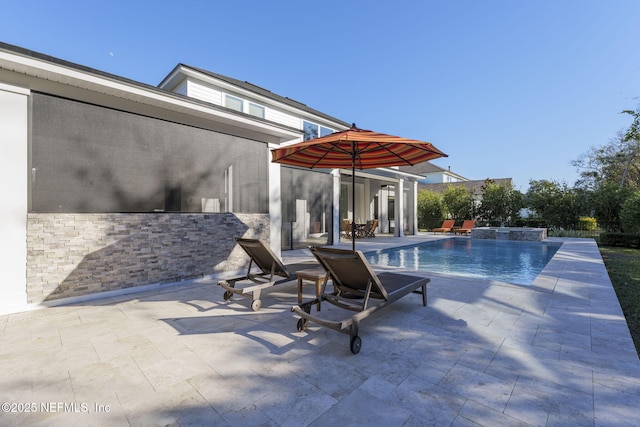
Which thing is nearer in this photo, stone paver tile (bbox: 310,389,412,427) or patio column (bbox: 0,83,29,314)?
stone paver tile (bbox: 310,389,412,427)

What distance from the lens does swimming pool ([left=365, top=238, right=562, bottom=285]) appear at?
324 inches

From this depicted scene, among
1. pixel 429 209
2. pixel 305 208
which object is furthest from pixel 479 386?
pixel 429 209

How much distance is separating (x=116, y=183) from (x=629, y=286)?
35.3ft

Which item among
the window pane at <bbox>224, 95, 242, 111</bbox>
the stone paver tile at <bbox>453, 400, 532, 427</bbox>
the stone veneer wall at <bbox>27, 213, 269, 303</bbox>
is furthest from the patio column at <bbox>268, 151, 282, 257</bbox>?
the stone paver tile at <bbox>453, 400, 532, 427</bbox>

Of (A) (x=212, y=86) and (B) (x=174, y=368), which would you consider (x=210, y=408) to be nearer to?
(B) (x=174, y=368)

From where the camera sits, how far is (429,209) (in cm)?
2459

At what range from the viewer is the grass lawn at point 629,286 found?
4.09 metres

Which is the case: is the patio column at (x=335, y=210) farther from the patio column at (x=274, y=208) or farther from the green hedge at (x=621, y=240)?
the green hedge at (x=621, y=240)

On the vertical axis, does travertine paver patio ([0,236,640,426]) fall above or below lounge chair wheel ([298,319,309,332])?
below

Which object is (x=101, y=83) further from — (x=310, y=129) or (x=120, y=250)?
(x=310, y=129)

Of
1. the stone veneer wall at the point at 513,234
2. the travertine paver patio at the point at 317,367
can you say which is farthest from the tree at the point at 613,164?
the travertine paver patio at the point at 317,367

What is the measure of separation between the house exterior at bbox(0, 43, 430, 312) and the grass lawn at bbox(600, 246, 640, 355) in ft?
23.0

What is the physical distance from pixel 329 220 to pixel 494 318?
385 inches

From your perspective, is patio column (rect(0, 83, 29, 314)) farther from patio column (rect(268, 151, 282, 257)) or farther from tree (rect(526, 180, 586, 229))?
tree (rect(526, 180, 586, 229))
